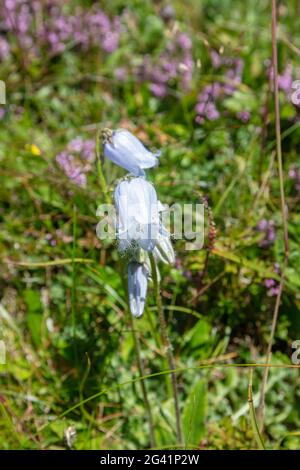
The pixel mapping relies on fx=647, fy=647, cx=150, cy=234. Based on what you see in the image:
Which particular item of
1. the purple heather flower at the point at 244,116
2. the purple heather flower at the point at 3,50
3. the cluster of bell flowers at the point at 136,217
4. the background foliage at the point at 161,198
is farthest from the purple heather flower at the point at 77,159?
the cluster of bell flowers at the point at 136,217

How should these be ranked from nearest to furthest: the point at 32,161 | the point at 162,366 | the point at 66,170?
the point at 162,366, the point at 66,170, the point at 32,161

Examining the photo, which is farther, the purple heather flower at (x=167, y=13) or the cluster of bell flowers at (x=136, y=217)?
the purple heather flower at (x=167, y=13)

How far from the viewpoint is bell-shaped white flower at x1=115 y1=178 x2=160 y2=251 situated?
1873 mm

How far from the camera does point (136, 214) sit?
73.8 inches

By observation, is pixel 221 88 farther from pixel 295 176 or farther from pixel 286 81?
pixel 295 176

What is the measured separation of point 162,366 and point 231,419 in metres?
0.37

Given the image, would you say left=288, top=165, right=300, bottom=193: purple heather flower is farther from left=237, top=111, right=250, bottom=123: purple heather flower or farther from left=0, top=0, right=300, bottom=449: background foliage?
left=237, top=111, right=250, bottom=123: purple heather flower

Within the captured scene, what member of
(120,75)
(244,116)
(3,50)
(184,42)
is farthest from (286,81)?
(3,50)

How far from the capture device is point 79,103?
382 centimetres

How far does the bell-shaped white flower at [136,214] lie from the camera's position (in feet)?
6.15

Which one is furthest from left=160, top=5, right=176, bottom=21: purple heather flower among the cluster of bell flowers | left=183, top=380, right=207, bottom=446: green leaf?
left=183, top=380, right=207, bottom=446: green leaf

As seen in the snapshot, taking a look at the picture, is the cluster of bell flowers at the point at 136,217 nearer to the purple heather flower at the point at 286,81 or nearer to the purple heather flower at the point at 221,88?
the purple heather flower at the point at 221,88

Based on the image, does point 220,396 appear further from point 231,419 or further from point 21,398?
point 21,398

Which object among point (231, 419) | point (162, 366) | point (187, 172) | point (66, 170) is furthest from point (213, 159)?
point (231, 419)
